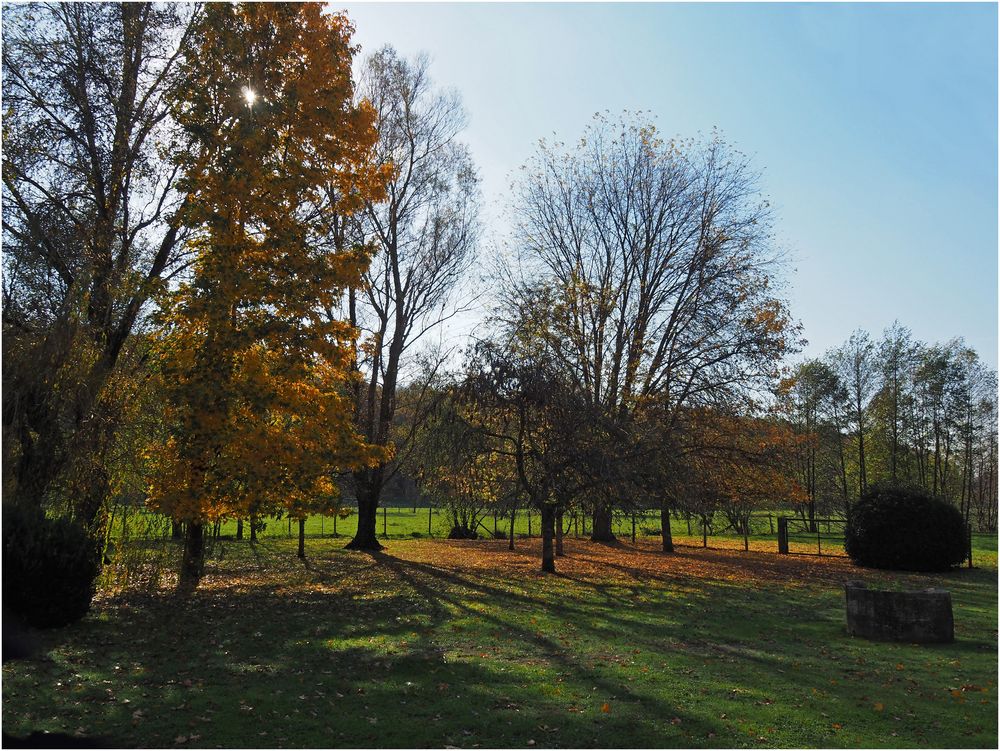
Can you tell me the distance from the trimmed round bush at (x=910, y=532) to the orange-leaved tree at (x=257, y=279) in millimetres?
14421

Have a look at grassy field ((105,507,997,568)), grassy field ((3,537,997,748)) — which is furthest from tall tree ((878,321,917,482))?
grassy field ((3,537,997,748))

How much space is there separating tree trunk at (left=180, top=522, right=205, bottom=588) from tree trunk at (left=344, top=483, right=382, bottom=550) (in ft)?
34.9

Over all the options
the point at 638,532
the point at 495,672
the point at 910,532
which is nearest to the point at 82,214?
the point at 495,672

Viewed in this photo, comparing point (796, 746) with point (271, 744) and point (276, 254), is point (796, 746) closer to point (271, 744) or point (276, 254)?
point (271, 744)

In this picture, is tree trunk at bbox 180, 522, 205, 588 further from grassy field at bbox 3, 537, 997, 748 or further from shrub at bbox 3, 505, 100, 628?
shrub at bbox 3, 505, 100, 628

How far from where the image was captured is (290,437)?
14.1 m

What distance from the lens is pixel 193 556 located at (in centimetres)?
1489

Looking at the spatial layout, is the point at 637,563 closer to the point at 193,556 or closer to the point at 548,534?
the point at 548,534

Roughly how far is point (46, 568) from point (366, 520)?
56.2ft

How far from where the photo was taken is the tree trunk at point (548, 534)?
17.4 m

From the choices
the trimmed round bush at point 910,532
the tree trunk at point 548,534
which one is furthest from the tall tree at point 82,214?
the trimmed round bush at point 910,532

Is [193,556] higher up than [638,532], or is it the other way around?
[193,556]

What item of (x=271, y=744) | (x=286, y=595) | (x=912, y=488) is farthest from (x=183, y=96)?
(x=912, y=488)

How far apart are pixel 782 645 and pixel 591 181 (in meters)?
20.4
